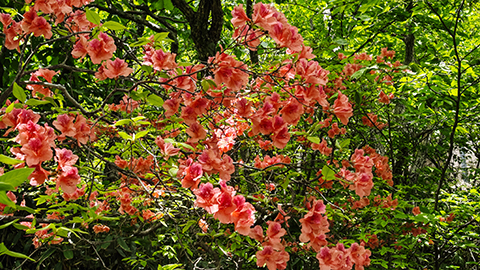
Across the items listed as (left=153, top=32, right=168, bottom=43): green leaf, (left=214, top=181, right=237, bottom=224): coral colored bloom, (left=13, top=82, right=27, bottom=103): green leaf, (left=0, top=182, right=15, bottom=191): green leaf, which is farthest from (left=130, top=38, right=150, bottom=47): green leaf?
(left=0, top=182, right=15, bottom=191): green leaf

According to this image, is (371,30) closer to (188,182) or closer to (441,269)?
(441,269)

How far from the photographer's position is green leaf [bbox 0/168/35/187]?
54 centimetres

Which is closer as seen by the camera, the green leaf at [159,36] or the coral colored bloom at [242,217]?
the coral colored bloom at [242,217]

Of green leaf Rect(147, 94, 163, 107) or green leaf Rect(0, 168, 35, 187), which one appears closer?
green leaf Rect(0, 168, 35, 187)

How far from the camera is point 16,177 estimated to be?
21.9 inches

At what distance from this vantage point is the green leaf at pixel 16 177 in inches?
21.4

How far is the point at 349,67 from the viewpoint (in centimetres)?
243

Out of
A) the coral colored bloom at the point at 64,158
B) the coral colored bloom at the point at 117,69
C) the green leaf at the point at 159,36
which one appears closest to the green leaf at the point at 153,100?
the coral colored bloom at the point at 117,69

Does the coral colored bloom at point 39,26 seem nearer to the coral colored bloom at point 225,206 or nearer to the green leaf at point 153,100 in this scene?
the green leaf at point 153,100

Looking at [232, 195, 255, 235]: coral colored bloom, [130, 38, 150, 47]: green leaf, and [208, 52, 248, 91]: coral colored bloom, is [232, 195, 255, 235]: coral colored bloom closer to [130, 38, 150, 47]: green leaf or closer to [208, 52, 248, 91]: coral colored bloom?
[208, 52, 248, 91]: coral colored bloom

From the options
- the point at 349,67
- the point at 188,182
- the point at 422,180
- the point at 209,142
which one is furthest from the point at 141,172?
the point at 422,180

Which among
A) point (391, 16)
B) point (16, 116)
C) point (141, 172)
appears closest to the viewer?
point (16, 116)

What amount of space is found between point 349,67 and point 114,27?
175 centimetres

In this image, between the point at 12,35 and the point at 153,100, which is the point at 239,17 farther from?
the point at 12,35
